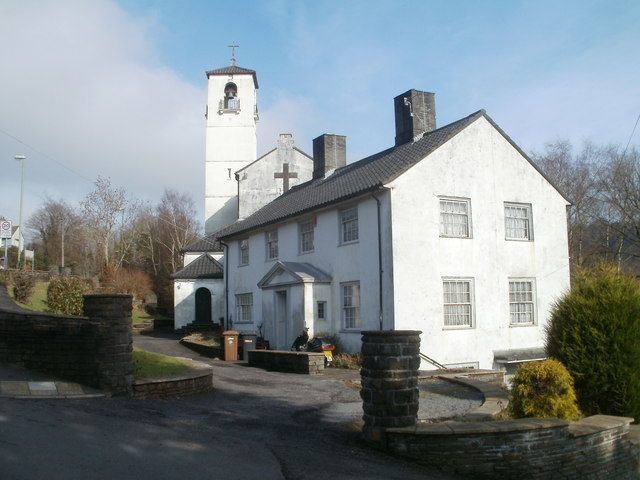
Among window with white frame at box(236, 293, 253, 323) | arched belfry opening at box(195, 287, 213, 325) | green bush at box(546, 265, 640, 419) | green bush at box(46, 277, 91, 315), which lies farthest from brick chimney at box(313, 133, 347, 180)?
green bush at box(546, 265, 640, 419)

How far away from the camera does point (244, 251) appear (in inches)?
1214

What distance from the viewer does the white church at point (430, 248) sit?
20.2m

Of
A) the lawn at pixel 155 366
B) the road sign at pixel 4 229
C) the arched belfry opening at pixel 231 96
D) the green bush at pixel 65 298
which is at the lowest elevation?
the lawn at pixel 155 366

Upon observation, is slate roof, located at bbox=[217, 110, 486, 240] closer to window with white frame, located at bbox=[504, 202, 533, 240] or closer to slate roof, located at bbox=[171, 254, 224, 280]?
window with white frame, located at bbox=[504, 202, 533, 240]

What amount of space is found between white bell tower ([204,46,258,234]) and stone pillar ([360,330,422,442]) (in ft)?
121

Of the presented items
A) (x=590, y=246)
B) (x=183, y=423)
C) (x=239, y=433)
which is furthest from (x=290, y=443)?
(x=590, y=246)

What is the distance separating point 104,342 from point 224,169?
35.9m

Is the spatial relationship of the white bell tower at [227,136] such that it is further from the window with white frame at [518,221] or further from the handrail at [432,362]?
the handrail at [432,362]

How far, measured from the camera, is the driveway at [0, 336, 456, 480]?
6.58 m

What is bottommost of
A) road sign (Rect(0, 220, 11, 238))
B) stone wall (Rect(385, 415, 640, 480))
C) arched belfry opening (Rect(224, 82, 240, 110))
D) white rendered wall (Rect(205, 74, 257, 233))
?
stone wall (Rect(385, 415, 640, 480))

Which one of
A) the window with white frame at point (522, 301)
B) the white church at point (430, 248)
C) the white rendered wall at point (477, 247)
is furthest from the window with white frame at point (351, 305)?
the window with white frame at point (522, 301)

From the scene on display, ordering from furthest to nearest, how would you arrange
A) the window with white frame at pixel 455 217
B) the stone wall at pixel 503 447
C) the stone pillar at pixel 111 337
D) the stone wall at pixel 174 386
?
the window with white frame at pixel 455 217
the stone wall at pixel 174 386
the stone pillar at pixel 111 337
the stone wall at pixel 503 447

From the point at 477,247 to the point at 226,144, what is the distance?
28.4 m

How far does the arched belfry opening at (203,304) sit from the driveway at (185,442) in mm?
25851
